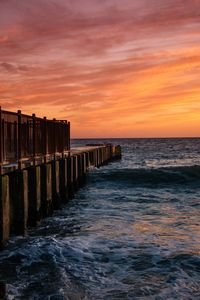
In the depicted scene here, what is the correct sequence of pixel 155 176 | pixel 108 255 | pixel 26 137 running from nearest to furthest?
1. pixel 108 255
2. pixel 26 137
3. pixel 155 176

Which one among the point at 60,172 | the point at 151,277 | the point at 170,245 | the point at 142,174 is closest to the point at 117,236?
the point at 170,245

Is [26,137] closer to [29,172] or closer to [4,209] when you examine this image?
[29,172]

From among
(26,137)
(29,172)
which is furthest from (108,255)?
(26,137)

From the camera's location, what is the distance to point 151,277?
27.8 feet

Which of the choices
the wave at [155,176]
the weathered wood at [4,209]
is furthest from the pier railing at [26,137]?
the wave at [155,176]

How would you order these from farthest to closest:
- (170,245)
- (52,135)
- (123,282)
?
(52,135)
(170,245)
(123,282)

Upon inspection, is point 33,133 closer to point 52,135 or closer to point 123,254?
point 52,135

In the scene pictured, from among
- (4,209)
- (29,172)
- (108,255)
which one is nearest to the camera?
(108,255)

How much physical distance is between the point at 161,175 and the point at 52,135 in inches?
633

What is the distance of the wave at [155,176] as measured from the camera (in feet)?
97.1

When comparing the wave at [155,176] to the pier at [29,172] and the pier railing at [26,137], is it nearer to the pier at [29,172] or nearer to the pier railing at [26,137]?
the pier at [29,172]

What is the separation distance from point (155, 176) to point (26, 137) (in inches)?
761

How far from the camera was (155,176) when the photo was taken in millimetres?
31234

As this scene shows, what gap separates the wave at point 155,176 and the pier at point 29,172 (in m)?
11.1
